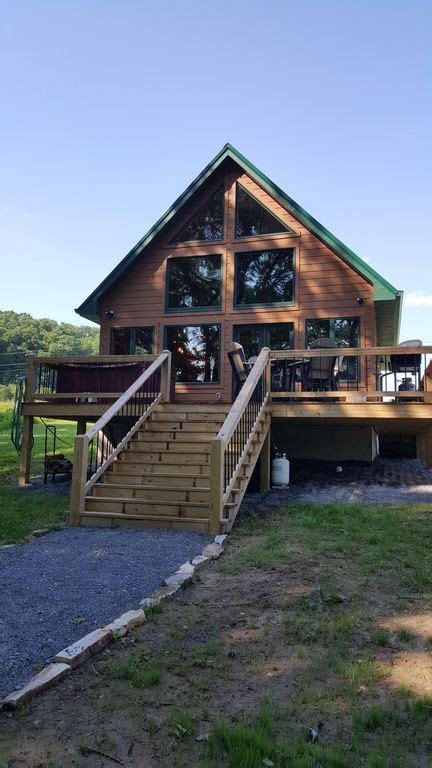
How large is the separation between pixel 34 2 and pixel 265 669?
15662mm

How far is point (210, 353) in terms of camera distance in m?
12.3

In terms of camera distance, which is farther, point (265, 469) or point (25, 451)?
point (25, 451)

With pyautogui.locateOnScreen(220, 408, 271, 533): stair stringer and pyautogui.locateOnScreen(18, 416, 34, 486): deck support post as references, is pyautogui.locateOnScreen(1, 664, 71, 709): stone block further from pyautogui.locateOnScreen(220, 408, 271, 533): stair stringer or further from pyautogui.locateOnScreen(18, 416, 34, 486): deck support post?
pyautogui.locateOnScreen(18, 416, 34, 486): deck support post

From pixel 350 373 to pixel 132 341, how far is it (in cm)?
554

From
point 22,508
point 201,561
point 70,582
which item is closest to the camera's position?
point 70,582

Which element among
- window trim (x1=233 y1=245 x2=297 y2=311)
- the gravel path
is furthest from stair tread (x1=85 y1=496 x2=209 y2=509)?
window trim (x1=233 y1=245 x2=297 y2=311)

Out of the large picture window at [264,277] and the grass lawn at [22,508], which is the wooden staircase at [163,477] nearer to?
the grass lawn at [22,508]

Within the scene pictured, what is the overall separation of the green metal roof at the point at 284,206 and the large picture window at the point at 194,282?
3.33ft

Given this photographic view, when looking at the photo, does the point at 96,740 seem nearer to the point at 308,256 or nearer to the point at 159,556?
the point at 159,556

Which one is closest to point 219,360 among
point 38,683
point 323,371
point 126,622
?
point 323,371

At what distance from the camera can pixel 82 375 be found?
10414 millimetres

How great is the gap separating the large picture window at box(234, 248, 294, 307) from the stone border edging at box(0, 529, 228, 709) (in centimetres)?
858

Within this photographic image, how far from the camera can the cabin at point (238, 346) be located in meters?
8.59

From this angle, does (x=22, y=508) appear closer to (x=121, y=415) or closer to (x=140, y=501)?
(x=121, y=415)
